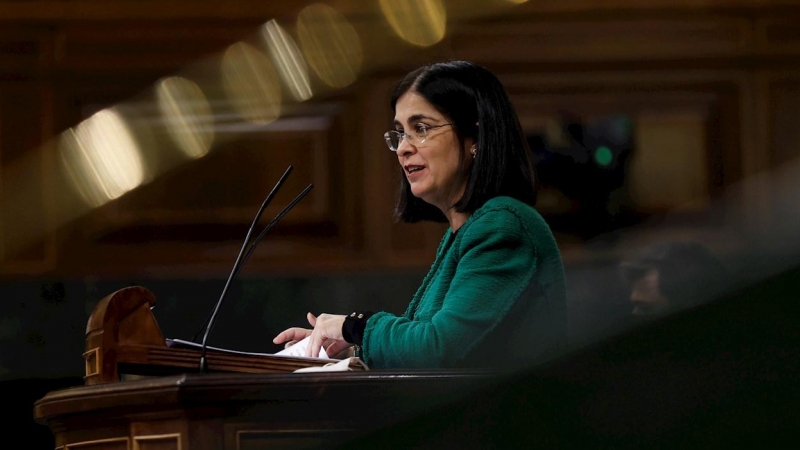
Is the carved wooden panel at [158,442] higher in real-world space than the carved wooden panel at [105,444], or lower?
higher

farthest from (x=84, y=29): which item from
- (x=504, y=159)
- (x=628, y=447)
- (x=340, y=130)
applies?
(x=628, y=447)

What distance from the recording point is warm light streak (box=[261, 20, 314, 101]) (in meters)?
3.20

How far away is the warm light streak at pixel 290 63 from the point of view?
3.20 metres

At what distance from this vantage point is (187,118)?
314 centimetres

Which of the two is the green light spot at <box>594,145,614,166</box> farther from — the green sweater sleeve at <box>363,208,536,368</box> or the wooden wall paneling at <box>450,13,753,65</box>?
the green sweater sleeve at <box>363,208,536,368</box>

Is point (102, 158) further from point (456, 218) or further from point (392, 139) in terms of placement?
point (456, 218)

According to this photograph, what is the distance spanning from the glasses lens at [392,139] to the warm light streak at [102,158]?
1.44m

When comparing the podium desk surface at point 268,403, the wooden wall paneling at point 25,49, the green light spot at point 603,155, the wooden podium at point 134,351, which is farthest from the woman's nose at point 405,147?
the wooden wall paneling at point 25,49

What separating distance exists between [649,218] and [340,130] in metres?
0.90

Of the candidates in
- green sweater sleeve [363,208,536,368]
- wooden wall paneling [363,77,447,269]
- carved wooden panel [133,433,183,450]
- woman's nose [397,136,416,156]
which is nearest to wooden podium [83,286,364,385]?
green sweater sleeve [363,208,536,368]

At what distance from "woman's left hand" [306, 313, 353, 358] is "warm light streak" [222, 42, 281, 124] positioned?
62.8 inches

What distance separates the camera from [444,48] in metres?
3.22

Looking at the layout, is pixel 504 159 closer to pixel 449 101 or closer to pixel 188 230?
pixel 449 101

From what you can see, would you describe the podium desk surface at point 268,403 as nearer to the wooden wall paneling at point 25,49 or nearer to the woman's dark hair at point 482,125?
the woman's dark hair at point 482,125
